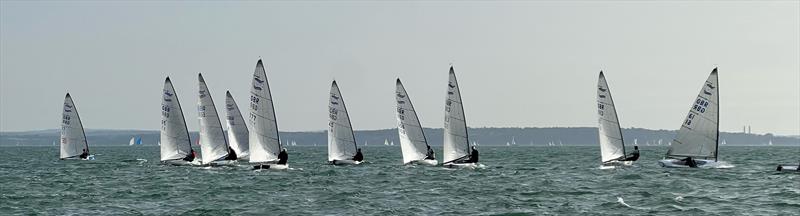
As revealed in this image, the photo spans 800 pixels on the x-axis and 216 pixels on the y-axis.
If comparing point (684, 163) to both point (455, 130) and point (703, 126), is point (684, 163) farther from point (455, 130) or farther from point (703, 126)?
point (455, 130)

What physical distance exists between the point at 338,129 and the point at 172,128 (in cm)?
1215

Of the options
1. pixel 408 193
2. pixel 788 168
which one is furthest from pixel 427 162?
pixel 788 168

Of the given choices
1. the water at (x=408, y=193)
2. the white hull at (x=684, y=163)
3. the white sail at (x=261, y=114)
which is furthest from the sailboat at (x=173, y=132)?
the white hull at (x=684, y=163)

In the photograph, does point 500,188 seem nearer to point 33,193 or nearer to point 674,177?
point 674,177

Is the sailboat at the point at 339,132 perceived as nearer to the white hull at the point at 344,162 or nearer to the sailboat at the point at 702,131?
the white hull at the point at 344,162

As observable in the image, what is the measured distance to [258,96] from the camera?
66062 mm

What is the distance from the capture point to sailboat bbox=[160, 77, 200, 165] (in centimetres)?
7531

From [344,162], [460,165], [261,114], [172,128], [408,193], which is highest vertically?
[261,114]

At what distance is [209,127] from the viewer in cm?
7300

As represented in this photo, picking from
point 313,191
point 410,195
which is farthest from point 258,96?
point 410,195

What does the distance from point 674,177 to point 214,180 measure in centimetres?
2560

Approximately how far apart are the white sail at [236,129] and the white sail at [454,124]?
57.8 ft

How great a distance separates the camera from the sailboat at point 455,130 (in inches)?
2625

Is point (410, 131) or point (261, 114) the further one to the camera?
point (410, 131)
